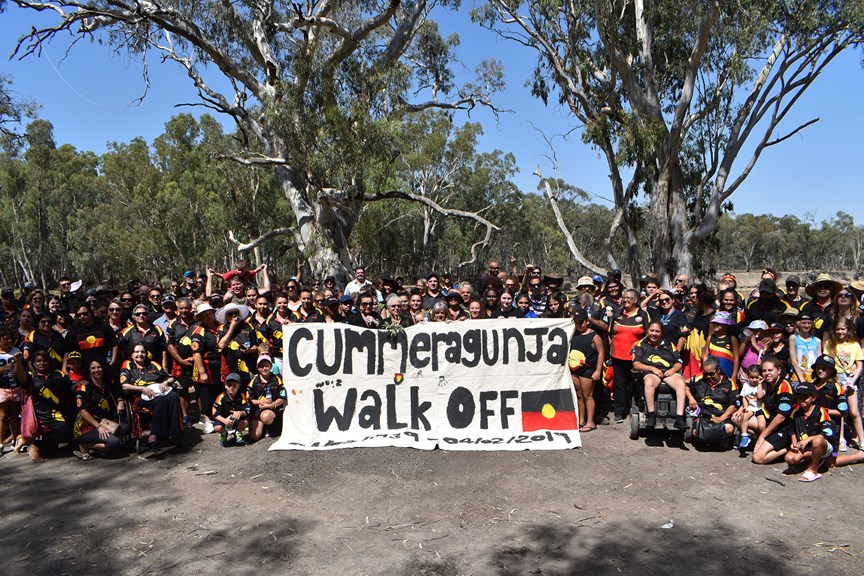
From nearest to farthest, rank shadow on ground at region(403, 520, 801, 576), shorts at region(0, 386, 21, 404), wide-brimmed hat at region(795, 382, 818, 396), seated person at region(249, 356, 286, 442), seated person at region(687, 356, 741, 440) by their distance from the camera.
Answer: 1. shadow on ground at region(403, 520, 801, 576)
2. wide-brimmed hat at region(795, 382, 818, 396)
3. seated person at region(687, 356, 741, 440)
4. shorts at region(0, 386, 21, 404)
5. seated person at region(249, 356, 286, 442)

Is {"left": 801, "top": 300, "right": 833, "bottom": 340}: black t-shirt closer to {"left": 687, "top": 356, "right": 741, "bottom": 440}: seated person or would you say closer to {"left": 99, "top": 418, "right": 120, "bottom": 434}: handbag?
{"left": 687, "top": 356, "right": 741, "bottom": 440}: seated person

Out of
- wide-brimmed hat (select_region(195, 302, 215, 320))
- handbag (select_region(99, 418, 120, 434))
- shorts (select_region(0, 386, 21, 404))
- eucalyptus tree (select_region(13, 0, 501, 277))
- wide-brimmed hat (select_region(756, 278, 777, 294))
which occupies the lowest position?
handbag (select_region(99, 418, 120, 434))

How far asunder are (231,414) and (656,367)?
4972 mm

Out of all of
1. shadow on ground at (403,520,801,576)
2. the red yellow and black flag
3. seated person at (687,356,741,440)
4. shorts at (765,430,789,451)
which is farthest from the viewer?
the red yellow and black flag

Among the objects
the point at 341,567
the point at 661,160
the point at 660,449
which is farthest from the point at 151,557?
the point at 661,160

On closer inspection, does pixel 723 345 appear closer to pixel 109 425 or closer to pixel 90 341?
pixel 109 425

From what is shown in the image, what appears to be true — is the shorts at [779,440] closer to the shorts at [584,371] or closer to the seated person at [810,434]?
the seated person at [810,434]

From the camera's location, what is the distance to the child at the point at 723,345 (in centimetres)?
694

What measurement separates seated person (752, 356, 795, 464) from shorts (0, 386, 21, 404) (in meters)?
8.21

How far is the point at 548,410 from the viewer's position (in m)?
6.98

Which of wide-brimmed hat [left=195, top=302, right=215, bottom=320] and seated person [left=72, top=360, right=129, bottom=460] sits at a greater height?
wide-brimmed hat [left=195, top=302, right=215, bottom=320]

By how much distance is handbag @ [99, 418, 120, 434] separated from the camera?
657 cm

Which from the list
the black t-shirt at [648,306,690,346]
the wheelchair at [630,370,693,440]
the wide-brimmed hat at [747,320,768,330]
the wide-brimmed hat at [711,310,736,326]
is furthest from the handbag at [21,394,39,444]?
the wide-brimmed hat at [747,320,768,330]

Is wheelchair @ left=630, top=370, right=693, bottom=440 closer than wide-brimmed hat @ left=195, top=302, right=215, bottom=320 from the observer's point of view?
Yes
